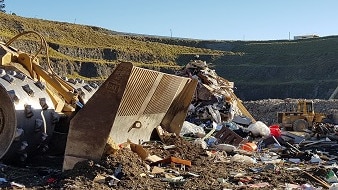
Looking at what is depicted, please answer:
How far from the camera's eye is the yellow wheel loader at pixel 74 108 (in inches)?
247

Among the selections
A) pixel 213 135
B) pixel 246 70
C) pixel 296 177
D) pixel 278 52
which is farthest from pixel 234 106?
pixel 278 52

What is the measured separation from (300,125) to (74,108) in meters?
15.3

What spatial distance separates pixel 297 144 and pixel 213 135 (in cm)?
225

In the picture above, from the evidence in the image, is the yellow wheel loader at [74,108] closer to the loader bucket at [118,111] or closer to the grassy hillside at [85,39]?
the loader bucket at [118,111]

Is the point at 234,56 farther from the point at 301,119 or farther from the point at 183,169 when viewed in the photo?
the point at 183,169

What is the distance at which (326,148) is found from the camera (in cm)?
1269

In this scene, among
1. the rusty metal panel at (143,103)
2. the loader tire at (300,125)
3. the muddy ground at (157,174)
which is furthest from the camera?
the loader tire at (300,125)

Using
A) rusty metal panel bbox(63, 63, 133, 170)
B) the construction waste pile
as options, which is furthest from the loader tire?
rusty metal panel bbox(63, 63, 133, 170)

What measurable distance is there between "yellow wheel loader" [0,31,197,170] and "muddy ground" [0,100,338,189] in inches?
6.9

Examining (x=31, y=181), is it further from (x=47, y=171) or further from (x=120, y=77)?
(x=120, y=77)

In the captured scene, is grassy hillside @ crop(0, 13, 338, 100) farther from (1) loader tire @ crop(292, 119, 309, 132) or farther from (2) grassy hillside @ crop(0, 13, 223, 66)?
(1) loader tire @ crop(292, 119, 309, 132)

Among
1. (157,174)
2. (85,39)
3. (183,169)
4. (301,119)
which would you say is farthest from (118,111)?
(85,39)

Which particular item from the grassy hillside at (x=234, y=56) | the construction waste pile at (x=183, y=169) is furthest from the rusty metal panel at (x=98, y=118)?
the grassy hillside at (x=234, y=56)

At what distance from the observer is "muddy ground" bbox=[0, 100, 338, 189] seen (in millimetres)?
6156
